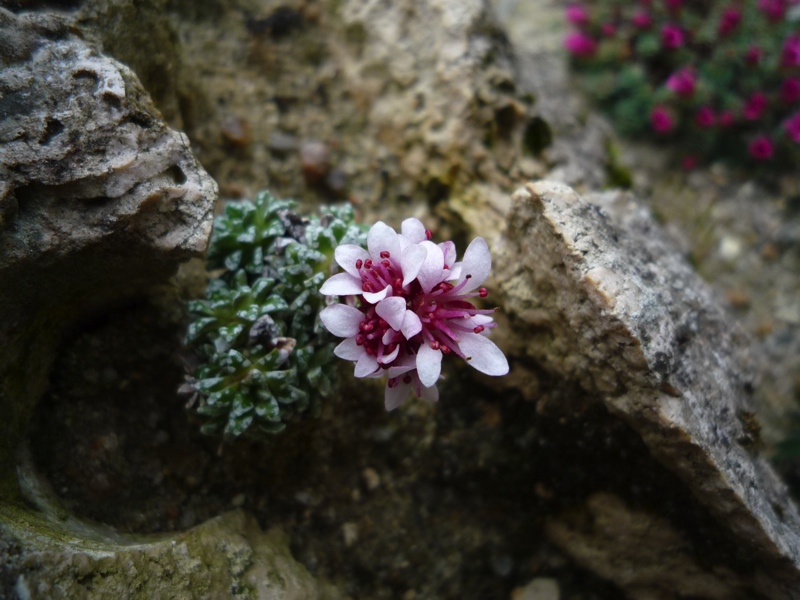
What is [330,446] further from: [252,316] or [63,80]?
[63,80]

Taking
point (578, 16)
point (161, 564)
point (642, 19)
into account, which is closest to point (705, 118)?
point (642, 19)

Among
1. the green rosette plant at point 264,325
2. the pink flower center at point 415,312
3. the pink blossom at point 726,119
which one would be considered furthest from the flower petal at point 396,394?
the pink blossom at point 726,119

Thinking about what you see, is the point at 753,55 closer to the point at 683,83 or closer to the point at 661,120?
the point at 683,83

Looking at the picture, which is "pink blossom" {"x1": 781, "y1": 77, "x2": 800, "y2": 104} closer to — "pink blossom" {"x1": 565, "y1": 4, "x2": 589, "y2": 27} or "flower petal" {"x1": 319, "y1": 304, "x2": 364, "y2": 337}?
"pink blossom" {"x1": 565, "y1": 4, "x2": 589, "y2": 27}

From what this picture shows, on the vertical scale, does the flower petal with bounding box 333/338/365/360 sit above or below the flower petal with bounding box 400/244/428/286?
below

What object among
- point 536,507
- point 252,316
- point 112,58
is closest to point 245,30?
point 112,58

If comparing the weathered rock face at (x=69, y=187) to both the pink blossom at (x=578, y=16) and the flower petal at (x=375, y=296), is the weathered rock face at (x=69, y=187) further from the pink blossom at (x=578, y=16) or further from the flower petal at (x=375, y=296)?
the pink blossom at (x=578, y=16)

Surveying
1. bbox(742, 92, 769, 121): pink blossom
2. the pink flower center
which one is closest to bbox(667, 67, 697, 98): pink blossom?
bbox(742, 92, 769, 121): pink blossom
